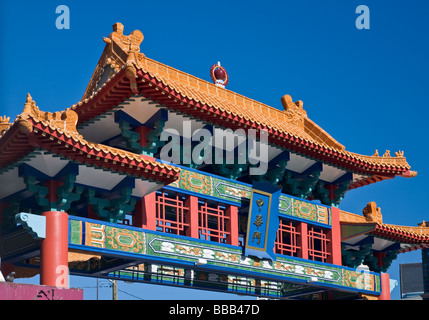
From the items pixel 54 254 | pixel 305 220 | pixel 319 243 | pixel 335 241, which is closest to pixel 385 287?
pixel 319 243

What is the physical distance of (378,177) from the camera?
30.3 meters

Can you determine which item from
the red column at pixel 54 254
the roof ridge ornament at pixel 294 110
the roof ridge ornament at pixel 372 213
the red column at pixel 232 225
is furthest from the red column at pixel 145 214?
the roof ridge ornament at pixel 372 213

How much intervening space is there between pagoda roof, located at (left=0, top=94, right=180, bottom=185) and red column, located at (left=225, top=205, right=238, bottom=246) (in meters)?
3.86

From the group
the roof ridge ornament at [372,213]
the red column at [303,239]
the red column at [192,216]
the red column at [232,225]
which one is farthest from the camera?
the roof ridge ornament at [372,213]

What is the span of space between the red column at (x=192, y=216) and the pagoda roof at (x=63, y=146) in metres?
2.36

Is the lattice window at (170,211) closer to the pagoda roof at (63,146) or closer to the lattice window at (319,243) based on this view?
the pagoda roof at (63,146)

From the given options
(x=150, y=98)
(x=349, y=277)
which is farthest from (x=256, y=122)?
(x=349, y=277)

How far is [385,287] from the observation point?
2973cm

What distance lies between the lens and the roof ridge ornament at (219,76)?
92.7 ft

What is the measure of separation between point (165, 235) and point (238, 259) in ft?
9.92

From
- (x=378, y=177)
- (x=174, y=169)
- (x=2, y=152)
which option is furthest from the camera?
(x=378, y=177)

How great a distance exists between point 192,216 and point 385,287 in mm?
9545
